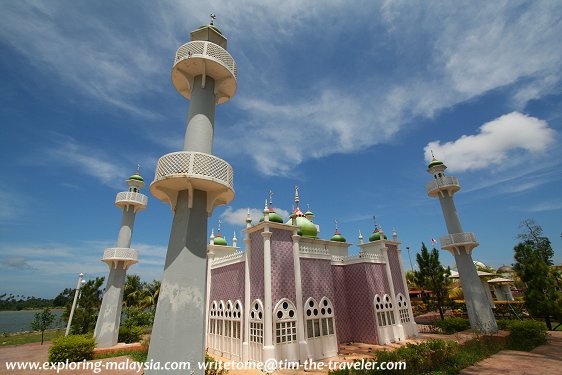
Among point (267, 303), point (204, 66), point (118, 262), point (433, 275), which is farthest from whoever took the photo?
point (433, 275)

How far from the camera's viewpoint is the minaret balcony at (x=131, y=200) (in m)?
19.8

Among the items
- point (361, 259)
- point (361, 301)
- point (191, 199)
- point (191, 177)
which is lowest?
point (361, 301)

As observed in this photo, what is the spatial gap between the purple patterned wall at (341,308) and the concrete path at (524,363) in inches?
260

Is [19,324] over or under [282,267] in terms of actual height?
under

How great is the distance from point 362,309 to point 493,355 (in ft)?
19.8

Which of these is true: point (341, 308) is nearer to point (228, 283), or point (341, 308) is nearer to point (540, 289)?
point (228, 283)

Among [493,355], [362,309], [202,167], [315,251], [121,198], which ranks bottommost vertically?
[493,355]

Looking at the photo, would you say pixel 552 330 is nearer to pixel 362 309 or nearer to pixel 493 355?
pixel 493 355

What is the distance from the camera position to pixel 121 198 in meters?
19.8

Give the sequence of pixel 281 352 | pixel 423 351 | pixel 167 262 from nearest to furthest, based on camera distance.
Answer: pixel 167 262, pixel 423 351, pixel 281 352

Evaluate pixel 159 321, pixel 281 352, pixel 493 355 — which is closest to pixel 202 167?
pixel 159 321

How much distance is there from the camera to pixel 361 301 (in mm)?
16094

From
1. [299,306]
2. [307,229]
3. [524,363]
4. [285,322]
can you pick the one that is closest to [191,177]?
[285,322]

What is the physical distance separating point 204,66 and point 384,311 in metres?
16.0
